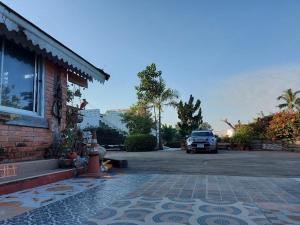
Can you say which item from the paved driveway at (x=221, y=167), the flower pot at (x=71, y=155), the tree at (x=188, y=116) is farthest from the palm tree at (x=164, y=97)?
the flower pot at (x=71, y=155)

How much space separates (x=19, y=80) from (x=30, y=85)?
0.36m

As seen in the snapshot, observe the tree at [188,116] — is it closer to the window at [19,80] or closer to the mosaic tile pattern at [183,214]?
A: the window at [19,80]

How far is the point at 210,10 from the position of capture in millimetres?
13805

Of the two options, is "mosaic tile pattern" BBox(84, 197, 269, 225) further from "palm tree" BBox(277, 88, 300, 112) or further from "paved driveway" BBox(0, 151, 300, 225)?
"palm tree" BBox(277, 88, 300, 112)

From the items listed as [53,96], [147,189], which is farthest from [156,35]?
[147,189]

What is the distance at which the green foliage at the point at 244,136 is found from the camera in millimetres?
24609

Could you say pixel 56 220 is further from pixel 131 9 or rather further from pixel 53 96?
pixel 131 9

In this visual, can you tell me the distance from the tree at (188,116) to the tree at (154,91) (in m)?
6.15

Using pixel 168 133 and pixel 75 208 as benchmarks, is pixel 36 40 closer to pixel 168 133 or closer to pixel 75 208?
pixel 75 208

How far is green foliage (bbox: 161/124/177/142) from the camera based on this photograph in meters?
38.8

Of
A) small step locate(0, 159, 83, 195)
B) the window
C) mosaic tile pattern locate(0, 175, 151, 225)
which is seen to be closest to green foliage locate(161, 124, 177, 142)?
the window

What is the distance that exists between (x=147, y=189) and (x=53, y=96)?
359cm

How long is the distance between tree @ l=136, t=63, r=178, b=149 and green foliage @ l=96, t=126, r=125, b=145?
451cm

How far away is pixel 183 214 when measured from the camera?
345 cm
